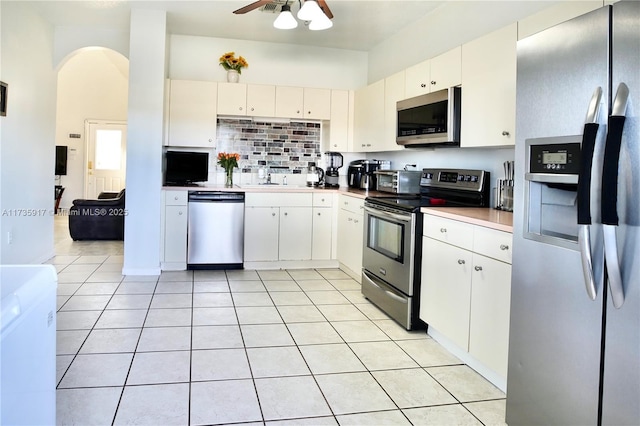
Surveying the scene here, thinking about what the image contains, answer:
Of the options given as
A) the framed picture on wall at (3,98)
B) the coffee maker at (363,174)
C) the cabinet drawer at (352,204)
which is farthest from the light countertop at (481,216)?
the framed picture on wall at (3,98)

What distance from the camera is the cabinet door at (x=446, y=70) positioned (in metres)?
3.33

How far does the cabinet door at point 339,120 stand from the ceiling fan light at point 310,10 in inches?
94.7

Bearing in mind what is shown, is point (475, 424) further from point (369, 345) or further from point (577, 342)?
point (369, 345)

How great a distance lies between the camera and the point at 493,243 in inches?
93.2

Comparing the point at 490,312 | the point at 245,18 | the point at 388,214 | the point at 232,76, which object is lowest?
the point at 490,312

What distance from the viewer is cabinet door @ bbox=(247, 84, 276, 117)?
5.23m

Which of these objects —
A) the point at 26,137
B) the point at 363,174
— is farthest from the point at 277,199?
the point at 26,137

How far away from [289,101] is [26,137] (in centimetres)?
→ 268

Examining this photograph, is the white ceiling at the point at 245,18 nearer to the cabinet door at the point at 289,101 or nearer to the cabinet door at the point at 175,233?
the cabinet door at the point at 289,101

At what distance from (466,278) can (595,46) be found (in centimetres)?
139

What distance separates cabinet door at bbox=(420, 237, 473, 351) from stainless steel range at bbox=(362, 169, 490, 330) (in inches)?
3.5

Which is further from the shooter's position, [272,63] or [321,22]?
[272,63]

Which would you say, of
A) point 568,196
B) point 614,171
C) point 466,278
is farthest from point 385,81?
point 614,171

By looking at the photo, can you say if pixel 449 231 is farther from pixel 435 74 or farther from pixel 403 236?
pixel 435 74
